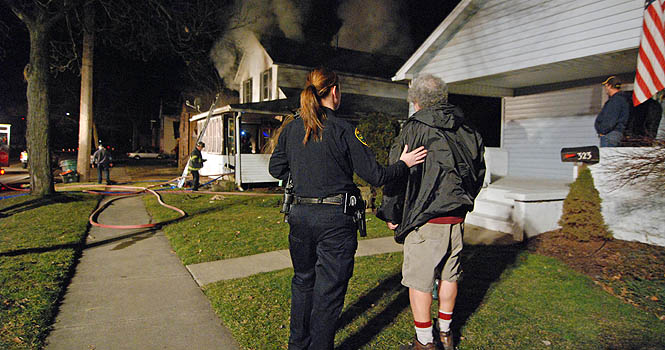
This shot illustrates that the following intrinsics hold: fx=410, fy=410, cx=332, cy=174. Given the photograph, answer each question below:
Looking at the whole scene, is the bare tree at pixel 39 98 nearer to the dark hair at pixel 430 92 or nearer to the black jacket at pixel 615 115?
the dark hair at pixel 430 92

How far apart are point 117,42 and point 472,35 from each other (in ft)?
37.3

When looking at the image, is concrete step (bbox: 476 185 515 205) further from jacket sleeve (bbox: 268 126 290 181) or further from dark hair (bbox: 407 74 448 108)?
jacket sleeve (bbox: 268 126 290 181)

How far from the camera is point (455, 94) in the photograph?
10.1 meters

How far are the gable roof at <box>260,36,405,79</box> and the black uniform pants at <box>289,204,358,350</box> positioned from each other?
1513 centimetres

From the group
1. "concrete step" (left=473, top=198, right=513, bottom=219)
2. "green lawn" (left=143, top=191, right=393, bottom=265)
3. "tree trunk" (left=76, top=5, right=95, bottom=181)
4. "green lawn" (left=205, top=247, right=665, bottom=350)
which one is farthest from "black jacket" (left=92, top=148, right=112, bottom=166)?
"concrete step" (left=473, top=198, right=513, bottom=219)

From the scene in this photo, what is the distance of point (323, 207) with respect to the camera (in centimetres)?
249

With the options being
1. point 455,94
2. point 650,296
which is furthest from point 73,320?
point 455,94

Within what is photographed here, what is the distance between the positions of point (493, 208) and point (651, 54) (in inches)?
123

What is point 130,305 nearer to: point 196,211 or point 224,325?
point 224,325

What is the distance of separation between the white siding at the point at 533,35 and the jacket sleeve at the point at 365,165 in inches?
228

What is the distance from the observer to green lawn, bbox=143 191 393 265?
5746 mm

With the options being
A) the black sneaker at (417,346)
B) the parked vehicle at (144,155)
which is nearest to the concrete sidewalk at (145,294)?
the black sneaker at (417,346)

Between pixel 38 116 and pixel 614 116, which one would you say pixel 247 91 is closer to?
pixel 38 116

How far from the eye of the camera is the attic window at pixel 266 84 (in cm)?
1790
